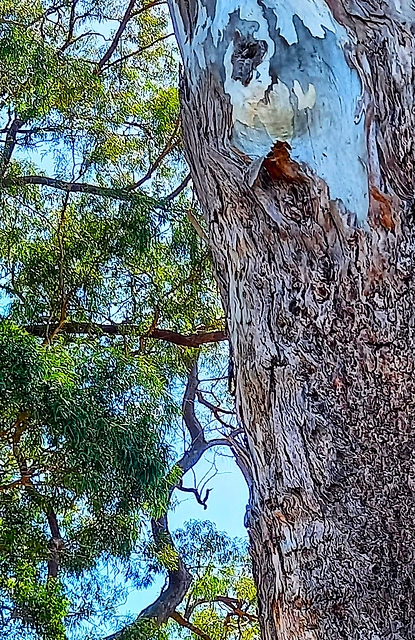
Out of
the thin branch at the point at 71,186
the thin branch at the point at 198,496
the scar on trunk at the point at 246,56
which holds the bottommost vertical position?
the scar on trunk at the point at 246,56

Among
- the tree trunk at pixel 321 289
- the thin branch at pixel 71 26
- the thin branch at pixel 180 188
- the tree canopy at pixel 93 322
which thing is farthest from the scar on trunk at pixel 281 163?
the thin branch at pixel 71 26

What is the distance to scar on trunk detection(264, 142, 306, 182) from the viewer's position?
0.56 meters

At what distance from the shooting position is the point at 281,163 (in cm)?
56

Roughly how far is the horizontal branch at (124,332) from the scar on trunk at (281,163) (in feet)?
4.80

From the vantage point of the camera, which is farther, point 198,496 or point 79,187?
point 198,496

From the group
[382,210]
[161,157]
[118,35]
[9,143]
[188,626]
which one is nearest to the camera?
[382,210]

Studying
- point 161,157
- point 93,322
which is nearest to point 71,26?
point 161,157

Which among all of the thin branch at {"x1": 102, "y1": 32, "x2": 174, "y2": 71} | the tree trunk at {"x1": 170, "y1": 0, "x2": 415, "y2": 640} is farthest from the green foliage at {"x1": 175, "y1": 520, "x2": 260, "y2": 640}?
the tree trunk at {"x1": 170, "y1": 0, "x2": 415, "y2": 640}

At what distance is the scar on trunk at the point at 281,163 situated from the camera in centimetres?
56

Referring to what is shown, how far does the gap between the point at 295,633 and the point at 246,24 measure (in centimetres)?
46

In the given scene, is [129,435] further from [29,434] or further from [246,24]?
[246,24]

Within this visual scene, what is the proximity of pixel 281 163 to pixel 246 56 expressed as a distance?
97 millimetres

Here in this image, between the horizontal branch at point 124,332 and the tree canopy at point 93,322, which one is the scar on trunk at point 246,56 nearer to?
the tree canopy at point 93,322

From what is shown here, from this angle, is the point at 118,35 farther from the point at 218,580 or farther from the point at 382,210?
the point at 382,210
